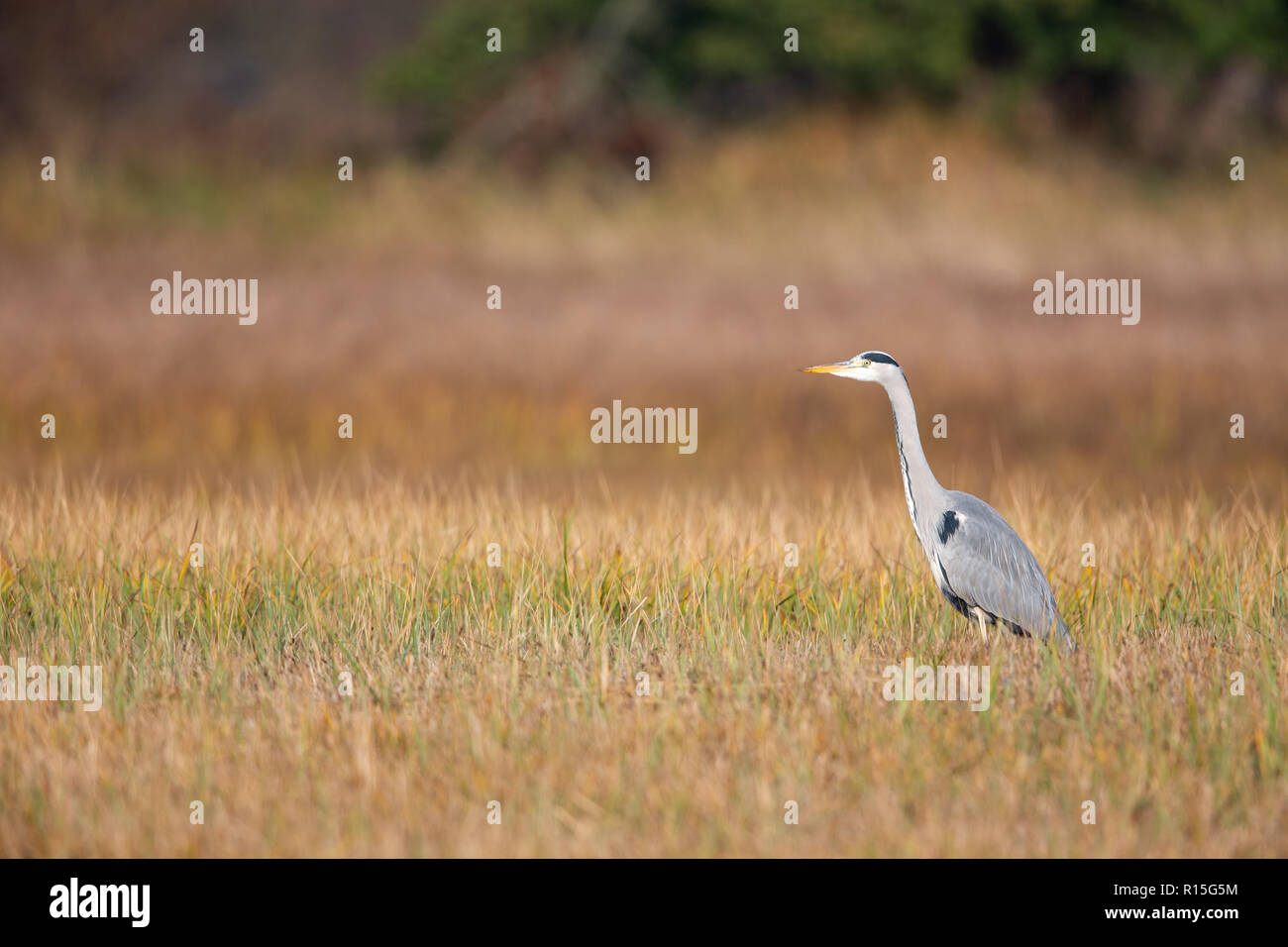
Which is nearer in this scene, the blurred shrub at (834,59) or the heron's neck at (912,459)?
the heron's neck at (912,459)

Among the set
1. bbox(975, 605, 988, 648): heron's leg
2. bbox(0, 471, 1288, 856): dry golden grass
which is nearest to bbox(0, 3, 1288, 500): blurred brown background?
bbox(0, 471, 1288, 856): dry golden grass

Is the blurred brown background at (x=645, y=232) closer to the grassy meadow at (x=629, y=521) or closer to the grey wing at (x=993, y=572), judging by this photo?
the grassy meadow at (x=629, y=521)

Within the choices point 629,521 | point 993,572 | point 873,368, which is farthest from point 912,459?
point 629,521

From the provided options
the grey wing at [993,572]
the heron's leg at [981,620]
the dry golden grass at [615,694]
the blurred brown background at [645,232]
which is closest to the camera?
the dry golden grass at [615,694]

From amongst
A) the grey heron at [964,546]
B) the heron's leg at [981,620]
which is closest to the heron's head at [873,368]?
the grey heron at [964,546]

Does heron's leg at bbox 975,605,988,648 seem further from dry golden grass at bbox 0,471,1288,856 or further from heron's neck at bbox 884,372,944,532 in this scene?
heron's neck at bbox 884,372,944,532

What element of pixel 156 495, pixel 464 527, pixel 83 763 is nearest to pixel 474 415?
pixel 156 495

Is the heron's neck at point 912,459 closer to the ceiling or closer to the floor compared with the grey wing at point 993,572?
closer to the ceiling

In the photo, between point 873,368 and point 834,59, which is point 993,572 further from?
point 834,59

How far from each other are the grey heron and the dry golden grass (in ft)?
0.66

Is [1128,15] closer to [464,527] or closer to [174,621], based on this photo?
[464,527]

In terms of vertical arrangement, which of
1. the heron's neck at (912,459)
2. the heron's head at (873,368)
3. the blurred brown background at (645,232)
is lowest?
the heron's neck at (912,459)

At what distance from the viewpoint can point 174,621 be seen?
5199 mm

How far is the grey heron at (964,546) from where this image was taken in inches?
187
